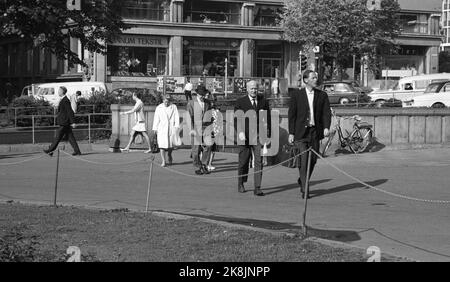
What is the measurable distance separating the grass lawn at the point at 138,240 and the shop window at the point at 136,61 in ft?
136

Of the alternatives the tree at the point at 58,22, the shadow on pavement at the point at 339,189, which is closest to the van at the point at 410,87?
A: the tree at the point at 58,22

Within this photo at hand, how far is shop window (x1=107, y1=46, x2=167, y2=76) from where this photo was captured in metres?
50.4

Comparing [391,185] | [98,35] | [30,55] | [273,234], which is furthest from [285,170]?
[30,55]

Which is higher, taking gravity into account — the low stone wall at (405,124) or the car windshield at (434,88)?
the car windshield at (434,88)

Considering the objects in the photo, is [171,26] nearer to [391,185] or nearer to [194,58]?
[194,58]

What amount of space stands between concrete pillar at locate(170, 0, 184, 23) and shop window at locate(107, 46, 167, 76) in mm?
2390

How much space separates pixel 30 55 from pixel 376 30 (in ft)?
101

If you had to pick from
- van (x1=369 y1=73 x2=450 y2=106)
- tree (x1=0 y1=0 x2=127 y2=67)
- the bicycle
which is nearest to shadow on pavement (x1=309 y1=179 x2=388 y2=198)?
the bicycle

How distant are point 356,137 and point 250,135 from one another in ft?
23.9

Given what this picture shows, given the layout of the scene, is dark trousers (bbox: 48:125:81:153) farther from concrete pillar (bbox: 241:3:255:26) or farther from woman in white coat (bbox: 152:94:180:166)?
concrete pillar (bbox: 241:3:255:26)

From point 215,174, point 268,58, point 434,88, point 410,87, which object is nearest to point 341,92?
point 410,87

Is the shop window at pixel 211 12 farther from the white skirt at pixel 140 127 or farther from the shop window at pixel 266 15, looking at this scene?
the white skirt at pixel 140 127

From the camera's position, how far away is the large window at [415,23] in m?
61.8
